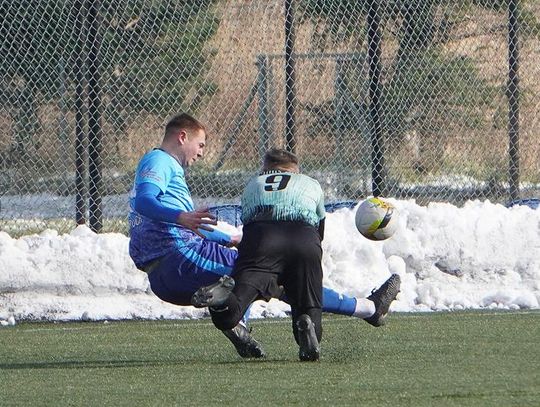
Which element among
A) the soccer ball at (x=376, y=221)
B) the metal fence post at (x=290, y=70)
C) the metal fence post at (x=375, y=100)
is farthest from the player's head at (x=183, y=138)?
the metal fence post at (x=375, y=100)

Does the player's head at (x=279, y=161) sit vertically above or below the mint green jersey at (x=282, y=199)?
above

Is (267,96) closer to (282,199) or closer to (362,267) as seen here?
(362,267)

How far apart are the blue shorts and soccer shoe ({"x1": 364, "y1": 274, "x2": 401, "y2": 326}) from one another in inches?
36.9

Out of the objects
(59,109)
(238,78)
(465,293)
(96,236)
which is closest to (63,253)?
(96,236)

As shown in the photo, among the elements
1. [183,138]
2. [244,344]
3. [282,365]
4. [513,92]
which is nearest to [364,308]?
[244,344]

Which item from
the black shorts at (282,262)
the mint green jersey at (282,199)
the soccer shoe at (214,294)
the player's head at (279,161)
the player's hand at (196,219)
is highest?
the player's head at (279,161)

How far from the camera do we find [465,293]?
12.1 meters

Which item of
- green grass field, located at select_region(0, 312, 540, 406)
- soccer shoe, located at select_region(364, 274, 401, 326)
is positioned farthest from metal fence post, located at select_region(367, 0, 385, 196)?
soccer shoe, located at select_region(364, 274, 401, 326)

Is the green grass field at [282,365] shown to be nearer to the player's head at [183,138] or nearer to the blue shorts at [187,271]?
the blue shorts at [187,271]

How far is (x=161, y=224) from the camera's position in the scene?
27.8ft

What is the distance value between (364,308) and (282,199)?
0.96 meters

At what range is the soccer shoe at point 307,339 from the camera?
311 inches

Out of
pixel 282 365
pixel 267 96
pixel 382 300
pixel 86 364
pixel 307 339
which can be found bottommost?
pixel 86 364

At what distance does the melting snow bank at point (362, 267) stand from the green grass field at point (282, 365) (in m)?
0.65
